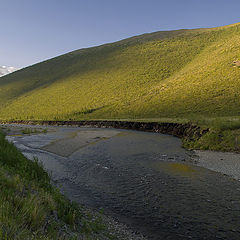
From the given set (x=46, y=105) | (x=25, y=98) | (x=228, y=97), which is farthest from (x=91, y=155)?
(x=25, y=98)

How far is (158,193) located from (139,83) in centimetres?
6598

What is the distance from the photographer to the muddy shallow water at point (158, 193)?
20.1 ft

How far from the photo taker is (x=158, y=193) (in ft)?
27.6

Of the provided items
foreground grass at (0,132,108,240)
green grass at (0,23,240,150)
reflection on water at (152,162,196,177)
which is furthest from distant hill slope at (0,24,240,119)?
foreground grass at (0,132,108,240)

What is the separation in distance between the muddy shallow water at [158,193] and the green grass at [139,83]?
9.13m

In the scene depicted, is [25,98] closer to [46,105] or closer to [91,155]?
[46,105]

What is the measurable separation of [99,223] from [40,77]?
11322 cm

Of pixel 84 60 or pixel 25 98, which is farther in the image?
pixel 84 60

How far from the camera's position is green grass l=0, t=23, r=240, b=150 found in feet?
144

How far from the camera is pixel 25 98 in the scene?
89.9 meters

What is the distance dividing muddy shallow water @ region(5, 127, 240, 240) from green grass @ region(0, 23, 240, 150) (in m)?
9.13

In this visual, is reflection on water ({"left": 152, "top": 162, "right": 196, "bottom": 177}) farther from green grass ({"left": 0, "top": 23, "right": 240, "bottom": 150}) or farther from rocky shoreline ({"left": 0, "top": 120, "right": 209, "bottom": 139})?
green grass ({"left": 0, "top": 23, "right": 240, "bottom": 150})

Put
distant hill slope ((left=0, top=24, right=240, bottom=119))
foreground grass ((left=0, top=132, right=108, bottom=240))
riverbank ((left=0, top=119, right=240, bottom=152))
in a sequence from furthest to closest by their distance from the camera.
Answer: distant hill slope ((left=0, top=24, right=240, bottom=119)) → riverbank ((left=0, top=119, right=240, bottom=152)) → foreground grass ((left=0, top=132, right=108, bottom=240))

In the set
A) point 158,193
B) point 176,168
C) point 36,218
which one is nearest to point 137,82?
point 176,168
